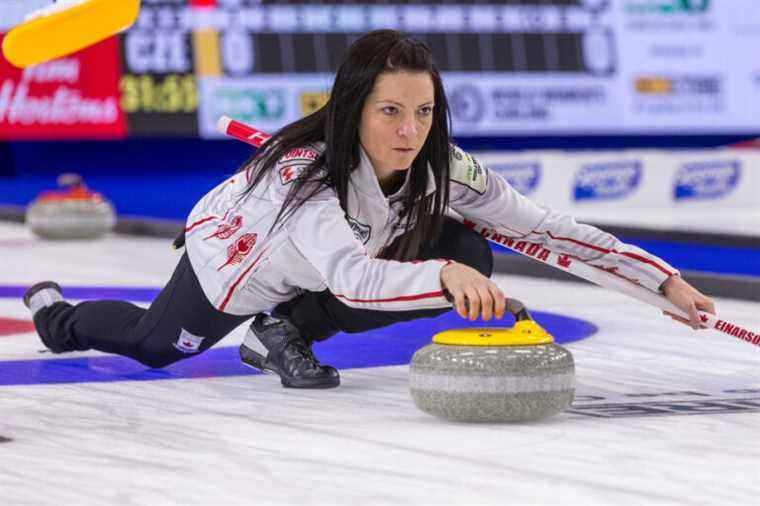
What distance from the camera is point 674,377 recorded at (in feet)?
11.5

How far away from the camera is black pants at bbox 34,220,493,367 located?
3.43 meters

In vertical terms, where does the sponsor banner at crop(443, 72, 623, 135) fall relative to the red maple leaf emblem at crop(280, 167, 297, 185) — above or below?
above

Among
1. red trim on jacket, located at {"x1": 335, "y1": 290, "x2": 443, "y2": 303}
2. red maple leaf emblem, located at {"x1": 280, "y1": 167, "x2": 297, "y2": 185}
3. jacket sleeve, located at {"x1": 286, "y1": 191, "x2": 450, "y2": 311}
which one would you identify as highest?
red maple leaf emblem, located at {"x1": 280, "y1": 167, "x2": 297, "y2": 185}

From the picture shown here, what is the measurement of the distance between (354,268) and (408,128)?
308mm

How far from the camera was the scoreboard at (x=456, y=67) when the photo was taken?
11.1m

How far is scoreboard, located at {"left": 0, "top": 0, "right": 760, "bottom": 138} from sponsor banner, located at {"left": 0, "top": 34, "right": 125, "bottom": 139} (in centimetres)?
1

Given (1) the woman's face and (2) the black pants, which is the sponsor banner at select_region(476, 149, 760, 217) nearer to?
(2) the black pants

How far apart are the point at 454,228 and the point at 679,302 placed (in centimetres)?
56

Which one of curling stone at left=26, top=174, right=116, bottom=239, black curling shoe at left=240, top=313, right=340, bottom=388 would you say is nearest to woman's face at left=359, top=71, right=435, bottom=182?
black curling shoe at left=240, top=313, right=340, bottom=388

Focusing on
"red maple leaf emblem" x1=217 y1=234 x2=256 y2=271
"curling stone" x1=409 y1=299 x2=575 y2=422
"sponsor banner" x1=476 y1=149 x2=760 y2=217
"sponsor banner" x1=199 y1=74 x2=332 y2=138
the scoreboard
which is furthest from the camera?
"sponsor banner" x1=199 y1=74 x2=332 y2=138

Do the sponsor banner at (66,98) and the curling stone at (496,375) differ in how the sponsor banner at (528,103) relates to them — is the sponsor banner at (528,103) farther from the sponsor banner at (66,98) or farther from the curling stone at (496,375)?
the curling stone at (496,375)

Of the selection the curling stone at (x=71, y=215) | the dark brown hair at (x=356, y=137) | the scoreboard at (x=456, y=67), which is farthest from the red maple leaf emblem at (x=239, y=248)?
the scoreboard at (x=456, y=67)

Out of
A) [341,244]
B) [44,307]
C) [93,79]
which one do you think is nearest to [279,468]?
[341,244]

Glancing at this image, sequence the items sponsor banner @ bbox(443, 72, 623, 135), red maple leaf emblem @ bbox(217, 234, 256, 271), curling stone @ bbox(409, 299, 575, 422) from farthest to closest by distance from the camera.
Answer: sponsor banner @ bbox(443, 72, 623, 135) < red maple leaf emblem @ bbox(217, 234, 256, 271) < curling stone @ bbox(409, 299, 575, 422)
